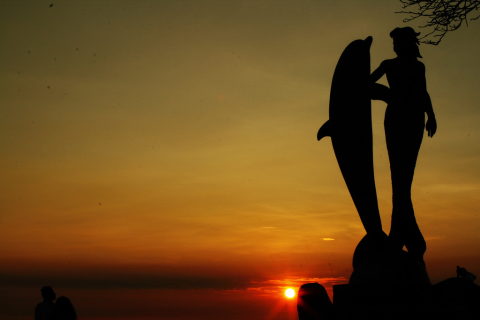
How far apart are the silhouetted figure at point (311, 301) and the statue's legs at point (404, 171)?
1.37 m

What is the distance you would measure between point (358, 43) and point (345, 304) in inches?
163

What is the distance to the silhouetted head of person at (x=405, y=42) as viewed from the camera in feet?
26.1

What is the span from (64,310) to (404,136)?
242 inches

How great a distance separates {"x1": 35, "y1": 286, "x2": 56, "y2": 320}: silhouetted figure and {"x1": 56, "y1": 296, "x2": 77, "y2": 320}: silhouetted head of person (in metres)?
→ 0.11

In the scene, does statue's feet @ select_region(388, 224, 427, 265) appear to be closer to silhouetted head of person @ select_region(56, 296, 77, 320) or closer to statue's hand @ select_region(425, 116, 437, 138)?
statue's hand @ select_region(425, 116, 437, 138)

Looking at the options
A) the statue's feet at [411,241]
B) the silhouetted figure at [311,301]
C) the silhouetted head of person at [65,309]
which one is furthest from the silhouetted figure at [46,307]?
the statue's feet at [411,241]

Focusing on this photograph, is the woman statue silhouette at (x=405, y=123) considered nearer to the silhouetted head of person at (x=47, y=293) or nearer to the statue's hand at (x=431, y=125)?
the statue's hand at (x=431, y=125)

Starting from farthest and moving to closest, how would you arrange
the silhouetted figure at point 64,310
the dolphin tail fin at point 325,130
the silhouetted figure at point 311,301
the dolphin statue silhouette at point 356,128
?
the dolphin tail fin at point 325,130
the dolphin statue silhouette at point 356,128
the silhouetted figure at point 64,310
the silhouetted figure at point 311,301

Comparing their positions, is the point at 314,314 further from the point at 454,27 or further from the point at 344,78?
the point at 454,27

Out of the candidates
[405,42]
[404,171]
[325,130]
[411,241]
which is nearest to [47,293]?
[325,130]

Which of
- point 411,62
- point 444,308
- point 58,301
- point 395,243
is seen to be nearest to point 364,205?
point 395,243

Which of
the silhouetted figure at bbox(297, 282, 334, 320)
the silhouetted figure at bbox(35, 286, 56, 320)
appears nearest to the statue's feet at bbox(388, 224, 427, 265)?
the silhouetted figure at bbox(297, 282, 334, 320)

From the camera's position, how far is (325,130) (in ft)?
25.7

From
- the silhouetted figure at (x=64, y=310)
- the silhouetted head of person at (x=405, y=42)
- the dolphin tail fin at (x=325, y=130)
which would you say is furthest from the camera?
the silhouetted head of person at (x=405, y=42)
